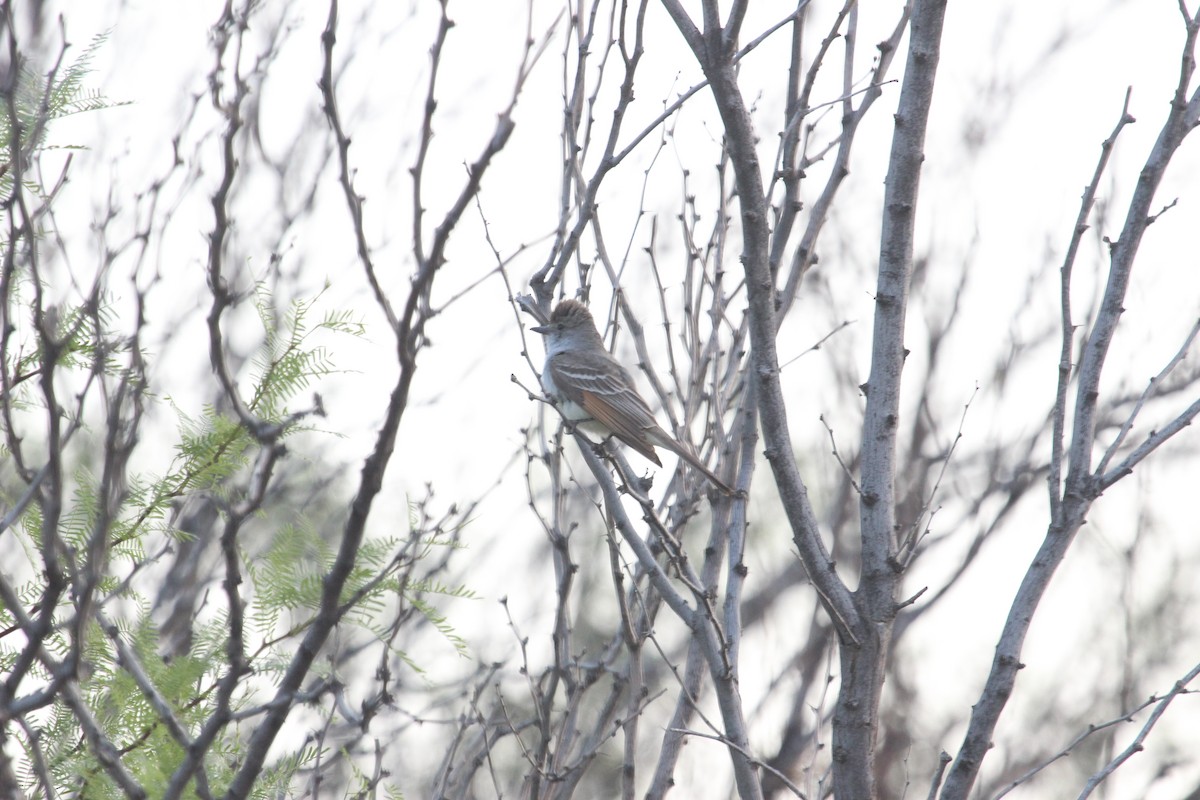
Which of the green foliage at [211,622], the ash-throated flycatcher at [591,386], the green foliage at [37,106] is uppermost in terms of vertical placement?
the ash-throated flycatcher at [591,386]

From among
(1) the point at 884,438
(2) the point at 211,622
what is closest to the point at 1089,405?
(1) the point at 884,438

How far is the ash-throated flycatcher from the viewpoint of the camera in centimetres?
736

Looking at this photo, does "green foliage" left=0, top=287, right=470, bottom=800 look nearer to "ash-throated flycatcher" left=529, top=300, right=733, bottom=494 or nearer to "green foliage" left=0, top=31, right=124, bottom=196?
"green foliage" left=0, top=31, right=124, bottom=196

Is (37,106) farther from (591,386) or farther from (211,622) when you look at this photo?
(591,386)

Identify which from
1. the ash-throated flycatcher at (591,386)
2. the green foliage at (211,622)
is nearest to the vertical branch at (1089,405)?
the green foliage at (211,622)

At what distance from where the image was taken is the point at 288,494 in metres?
10.2

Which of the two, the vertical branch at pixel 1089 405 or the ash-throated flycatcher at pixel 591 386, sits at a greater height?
the ash-throated flycatcher at pixel 591 386

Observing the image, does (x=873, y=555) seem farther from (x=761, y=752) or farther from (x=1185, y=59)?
(x=761, y=752)

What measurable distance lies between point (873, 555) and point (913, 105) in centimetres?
143

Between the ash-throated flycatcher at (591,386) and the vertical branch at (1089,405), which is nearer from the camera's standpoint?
the vertical branch at (1089,405)

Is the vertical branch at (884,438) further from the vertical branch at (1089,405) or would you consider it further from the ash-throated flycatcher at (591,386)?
the ash-throated flycatcher at (591,386)

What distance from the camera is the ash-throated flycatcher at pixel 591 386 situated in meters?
7.36

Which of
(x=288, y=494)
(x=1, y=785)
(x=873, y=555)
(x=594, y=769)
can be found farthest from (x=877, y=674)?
(x=594, y=769)

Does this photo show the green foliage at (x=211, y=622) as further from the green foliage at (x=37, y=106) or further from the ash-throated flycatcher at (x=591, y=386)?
the ash-throated flycatcher at (x=591, y=386)
